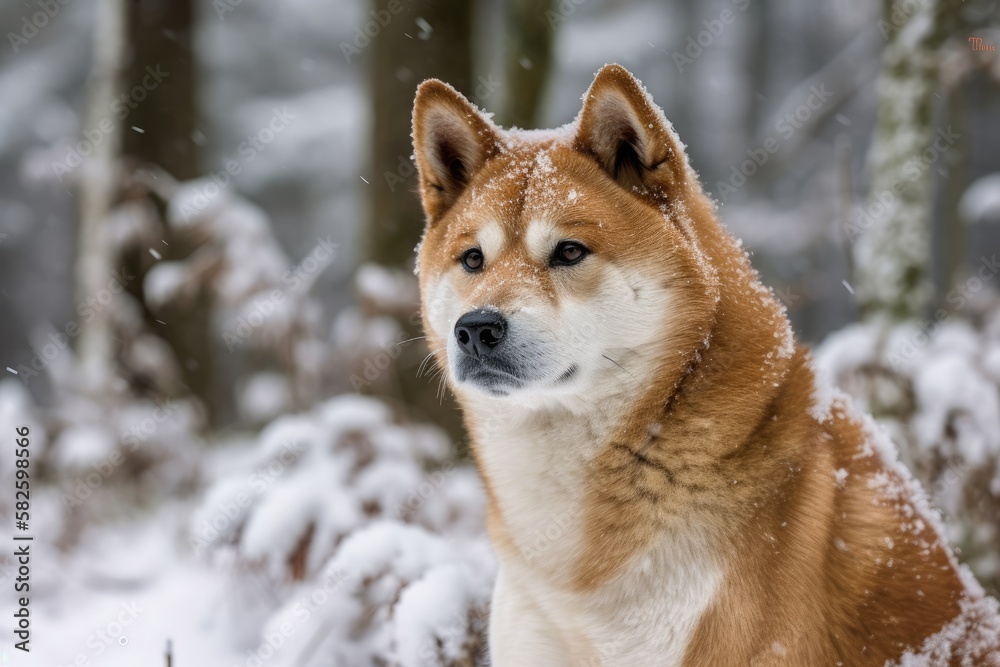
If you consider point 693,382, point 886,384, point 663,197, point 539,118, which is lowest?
point 886,384

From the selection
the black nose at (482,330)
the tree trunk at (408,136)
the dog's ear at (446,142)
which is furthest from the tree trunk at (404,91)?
the black nose at (482,330)

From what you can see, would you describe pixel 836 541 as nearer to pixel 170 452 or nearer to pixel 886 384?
pixel 886 384

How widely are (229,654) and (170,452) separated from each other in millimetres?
2203

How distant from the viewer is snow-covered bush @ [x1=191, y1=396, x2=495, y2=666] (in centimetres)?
275

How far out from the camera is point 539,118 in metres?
5.02

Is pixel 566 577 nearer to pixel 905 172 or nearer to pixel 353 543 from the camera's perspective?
pixel 353 543

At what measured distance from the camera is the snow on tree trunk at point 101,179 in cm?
596

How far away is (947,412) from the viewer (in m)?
3.71

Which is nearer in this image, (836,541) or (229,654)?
(836,541)

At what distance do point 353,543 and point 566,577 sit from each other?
1.09 metres

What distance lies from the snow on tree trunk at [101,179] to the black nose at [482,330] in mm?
4449

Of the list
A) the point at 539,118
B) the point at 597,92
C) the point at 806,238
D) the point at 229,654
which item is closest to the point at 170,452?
the point at 229,654
